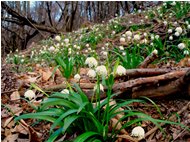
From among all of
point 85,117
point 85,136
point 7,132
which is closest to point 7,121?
point 7,132

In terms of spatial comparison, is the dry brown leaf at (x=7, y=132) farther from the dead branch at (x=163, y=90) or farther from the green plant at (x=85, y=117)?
the dead branch at (x=163, y=90)

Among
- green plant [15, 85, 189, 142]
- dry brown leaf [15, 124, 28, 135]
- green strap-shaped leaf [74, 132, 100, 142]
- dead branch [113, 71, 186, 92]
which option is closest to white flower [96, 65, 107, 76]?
green plant [15, 85, 189, 142]

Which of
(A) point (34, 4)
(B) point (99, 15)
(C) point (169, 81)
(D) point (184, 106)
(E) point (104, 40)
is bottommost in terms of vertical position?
(D) point (184, 106)

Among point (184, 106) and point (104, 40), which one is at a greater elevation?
point (104, 40)

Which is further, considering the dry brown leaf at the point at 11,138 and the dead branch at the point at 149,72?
the dead branch at the point at 149,72

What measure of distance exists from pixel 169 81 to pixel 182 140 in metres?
0.63

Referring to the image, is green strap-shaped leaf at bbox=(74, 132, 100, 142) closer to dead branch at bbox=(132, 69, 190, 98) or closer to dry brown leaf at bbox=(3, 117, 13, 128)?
dead branch at bbox=(132, 69, 190, 98)

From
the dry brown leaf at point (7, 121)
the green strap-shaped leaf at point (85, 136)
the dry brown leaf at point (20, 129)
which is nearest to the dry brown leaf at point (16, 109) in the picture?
the dry brown leaf at point (7, 121)

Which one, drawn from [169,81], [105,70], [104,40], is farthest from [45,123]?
[104,40]

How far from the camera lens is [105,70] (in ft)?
6.35

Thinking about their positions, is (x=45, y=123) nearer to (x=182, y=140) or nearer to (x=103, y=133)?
(x=103, y=133)

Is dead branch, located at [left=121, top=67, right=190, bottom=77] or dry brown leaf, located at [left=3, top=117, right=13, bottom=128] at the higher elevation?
dead branch, located at [left=121, top=67, right=190, bottom=77]

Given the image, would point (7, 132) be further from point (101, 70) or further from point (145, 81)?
point (145, 81)

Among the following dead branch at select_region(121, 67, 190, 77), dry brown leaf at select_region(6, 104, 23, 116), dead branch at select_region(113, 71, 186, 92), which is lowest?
dry brown leaf at select_region(6, 104, 23, 116)
